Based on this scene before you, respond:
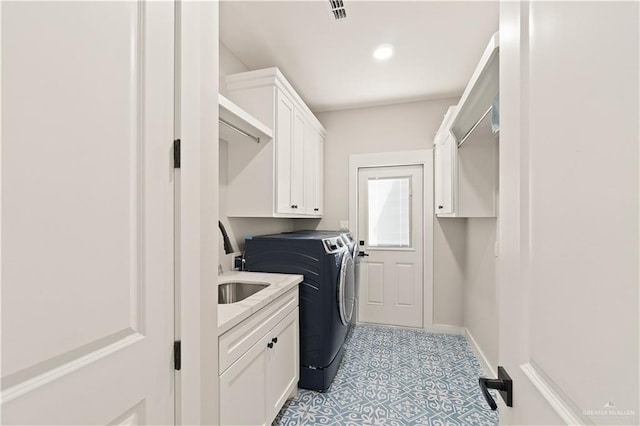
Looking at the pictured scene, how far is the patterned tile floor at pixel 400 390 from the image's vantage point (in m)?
1.89

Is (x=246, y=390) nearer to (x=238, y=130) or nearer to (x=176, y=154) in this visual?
(x=176, y=154)

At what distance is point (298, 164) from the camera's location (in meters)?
2.74

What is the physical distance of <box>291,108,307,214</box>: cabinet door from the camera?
8.54ft

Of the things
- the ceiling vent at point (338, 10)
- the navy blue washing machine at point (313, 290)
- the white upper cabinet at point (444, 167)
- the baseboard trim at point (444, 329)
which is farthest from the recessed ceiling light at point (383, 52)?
Answer: the baseboard trim at point (444, 329)

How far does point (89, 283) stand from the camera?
60cm

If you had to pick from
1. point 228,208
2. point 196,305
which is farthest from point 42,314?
point 228,208

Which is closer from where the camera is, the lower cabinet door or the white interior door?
the lower cabinet door

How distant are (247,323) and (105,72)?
3.74 feet

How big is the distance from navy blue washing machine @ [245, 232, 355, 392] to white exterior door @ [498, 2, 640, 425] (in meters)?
1.52

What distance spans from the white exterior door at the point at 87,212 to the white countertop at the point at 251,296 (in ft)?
1.35

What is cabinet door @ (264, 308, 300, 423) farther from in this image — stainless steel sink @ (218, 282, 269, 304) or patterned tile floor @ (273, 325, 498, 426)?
stainless steel sink @ (218, 282, 269, 304)

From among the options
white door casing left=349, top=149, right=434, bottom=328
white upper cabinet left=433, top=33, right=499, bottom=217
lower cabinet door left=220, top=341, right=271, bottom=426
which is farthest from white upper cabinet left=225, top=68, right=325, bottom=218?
white door casing left=349, top=149, right=434, bottom=328

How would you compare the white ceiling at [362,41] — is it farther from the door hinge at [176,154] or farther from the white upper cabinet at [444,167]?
the door hinge at [176,154]

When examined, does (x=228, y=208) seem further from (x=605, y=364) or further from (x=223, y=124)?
(x=605, y=364)
